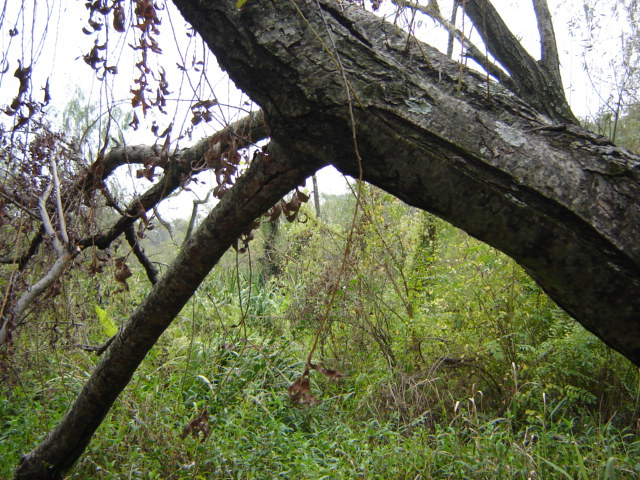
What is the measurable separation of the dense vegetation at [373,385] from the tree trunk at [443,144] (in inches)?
41.8

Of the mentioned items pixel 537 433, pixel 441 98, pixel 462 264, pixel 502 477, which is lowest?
pixel 502 477

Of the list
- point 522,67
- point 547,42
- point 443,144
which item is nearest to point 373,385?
point 522,67

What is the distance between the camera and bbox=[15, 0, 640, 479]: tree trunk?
735 millimetres

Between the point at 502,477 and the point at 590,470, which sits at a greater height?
the point at 590,470

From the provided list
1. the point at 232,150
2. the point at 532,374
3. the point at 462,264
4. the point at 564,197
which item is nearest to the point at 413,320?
the point at 462,264

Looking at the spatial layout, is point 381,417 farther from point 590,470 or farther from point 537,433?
point 590,470

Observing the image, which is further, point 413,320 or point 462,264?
point 462,264

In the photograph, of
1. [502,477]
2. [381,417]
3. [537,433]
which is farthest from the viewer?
[381,417]

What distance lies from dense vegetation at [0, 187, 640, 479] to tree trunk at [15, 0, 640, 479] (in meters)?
1.06

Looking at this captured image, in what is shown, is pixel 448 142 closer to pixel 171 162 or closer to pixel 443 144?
pixel 443 144

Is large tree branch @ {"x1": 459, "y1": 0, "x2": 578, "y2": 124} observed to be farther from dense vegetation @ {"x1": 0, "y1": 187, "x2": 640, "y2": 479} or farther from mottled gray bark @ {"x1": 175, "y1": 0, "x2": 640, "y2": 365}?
mottled gray bark @ {"x1": 175, "y1": 0, "x2": 640, "y2": 365}

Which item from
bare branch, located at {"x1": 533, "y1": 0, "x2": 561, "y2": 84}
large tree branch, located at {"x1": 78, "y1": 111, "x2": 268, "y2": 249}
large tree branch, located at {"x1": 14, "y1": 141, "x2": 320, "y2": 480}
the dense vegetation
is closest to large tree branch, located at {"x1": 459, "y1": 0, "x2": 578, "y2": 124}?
bare branch, located at {"x1": 533, "y1": 0, "x2": 561, "y2": 84}

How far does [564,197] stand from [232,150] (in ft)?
2.80

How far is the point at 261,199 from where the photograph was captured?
1226 mm
